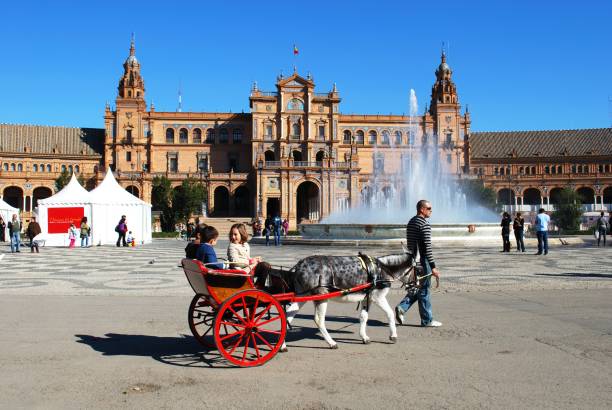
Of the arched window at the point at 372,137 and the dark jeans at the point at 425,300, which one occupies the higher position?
the arched window at the point at 372,137

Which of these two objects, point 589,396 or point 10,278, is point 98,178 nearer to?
point 10,278

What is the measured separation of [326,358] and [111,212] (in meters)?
28.4

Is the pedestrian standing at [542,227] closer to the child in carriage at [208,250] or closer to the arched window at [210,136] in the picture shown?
the child in carriage at [208,250]

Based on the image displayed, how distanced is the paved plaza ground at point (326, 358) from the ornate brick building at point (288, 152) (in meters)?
56.8

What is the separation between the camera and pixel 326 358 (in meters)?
6.44

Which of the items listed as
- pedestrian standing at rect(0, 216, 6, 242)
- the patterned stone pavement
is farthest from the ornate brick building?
the patterned stone pavement

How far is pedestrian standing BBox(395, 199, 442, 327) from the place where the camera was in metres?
8.10

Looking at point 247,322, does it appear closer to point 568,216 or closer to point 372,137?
point 568,216

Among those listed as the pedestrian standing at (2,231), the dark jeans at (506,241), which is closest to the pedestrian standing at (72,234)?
the pedestrian standing at (2,231)

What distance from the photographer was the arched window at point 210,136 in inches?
3098

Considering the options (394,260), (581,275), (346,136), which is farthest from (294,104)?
(394,260)

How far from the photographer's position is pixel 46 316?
29.9 ft

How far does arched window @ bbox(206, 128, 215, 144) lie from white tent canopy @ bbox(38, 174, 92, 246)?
1859 inches

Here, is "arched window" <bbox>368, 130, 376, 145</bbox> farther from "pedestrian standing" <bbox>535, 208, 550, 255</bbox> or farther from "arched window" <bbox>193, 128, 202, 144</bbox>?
"pedestrian standing" <bbox>535, 208, 550, 255</bbox>
